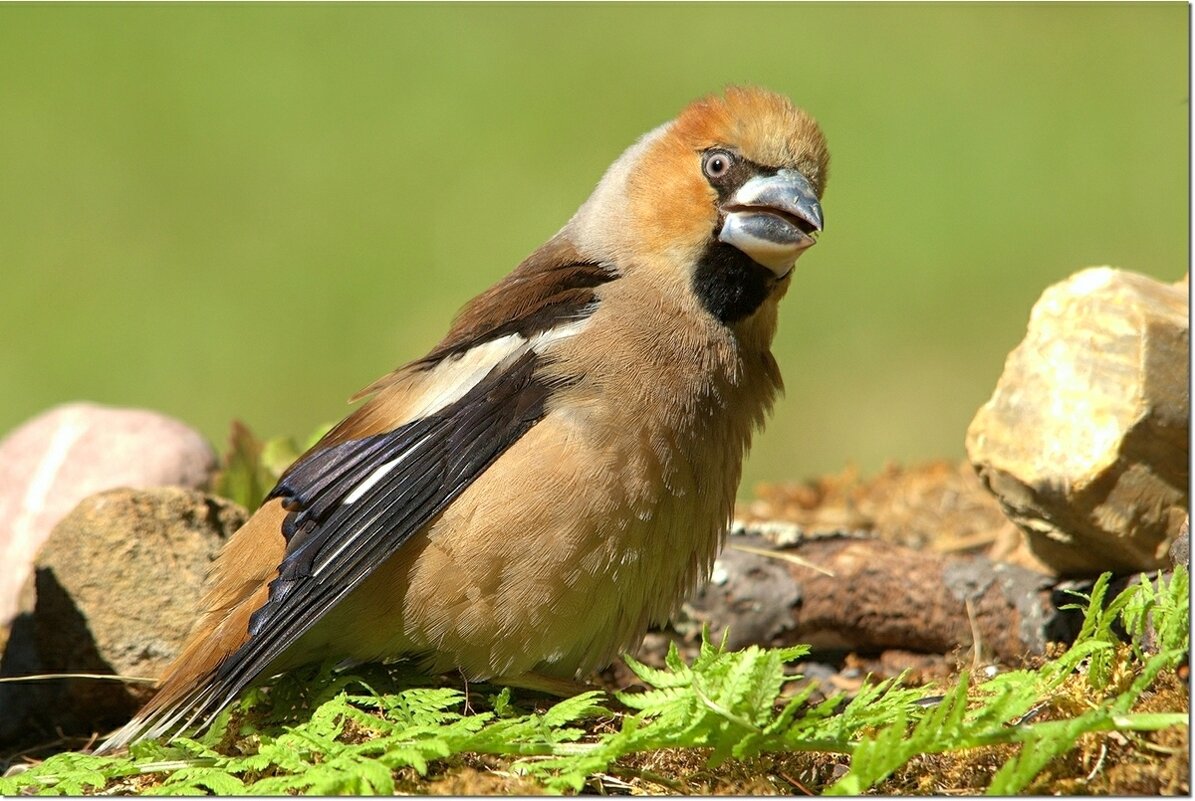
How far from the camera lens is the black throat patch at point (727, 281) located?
416 centimetres

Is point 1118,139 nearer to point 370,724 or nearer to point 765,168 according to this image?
point 765,168

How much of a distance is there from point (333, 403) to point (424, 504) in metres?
7.40

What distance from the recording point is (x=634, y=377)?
388 cm

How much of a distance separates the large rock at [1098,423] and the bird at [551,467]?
Answer: 820mm

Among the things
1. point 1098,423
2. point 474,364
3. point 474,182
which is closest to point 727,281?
point 474,364

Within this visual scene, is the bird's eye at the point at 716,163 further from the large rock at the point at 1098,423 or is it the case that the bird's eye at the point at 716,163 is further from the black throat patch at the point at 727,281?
the large rock at the point at 1098,423

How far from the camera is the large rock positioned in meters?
3.91

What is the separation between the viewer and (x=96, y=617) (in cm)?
421

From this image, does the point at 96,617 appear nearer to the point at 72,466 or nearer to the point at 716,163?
the point at 72,466

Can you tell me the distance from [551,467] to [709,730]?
98cm

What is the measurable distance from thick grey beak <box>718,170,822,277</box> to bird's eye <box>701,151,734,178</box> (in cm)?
10

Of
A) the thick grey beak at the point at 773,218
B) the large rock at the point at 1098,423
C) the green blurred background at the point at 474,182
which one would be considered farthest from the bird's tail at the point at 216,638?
the green blurred background at the point at 474,182

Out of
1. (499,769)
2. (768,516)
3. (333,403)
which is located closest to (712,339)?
(499,769)

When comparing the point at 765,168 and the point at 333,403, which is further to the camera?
the point at 333,403
